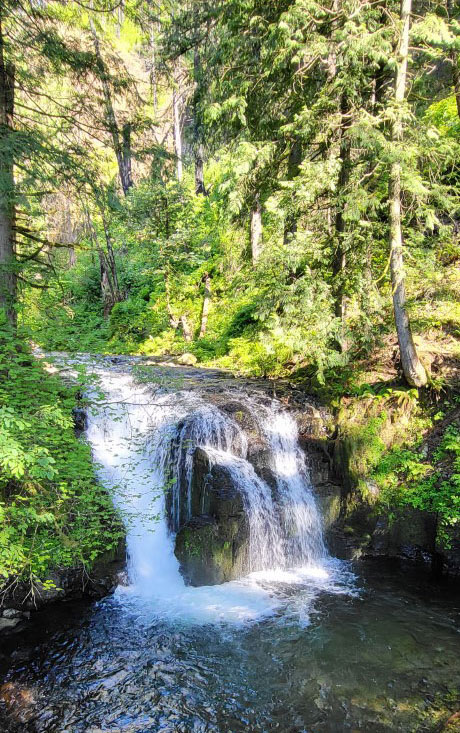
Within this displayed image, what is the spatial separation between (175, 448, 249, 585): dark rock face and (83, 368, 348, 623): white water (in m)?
0.17

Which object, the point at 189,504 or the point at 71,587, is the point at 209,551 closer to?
the point at 189,504

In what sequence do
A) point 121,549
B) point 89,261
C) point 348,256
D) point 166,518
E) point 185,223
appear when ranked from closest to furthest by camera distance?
point 121,549 < point 166,518 < point 348,256 < point 185,223 < point 89,261

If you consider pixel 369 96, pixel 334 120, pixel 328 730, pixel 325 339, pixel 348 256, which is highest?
pixel 369 96

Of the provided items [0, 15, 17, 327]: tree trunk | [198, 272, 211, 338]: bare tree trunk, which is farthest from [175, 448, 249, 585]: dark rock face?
[198, 272, 211, 338]: bare tree trunk

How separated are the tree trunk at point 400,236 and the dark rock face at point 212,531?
13.4 feet

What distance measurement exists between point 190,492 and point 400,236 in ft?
19.7

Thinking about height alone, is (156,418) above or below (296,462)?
above

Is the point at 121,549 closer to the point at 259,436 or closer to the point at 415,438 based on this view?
the point at 259,436

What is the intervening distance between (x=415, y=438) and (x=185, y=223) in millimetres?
10974

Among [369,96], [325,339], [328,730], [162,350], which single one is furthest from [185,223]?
[328,730]

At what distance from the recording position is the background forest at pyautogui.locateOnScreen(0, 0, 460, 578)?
19.9 feet

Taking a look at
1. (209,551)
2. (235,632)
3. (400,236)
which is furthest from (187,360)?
(235,632)

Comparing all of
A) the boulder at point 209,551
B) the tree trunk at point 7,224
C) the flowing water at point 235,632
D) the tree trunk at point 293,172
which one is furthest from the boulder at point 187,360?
the tree trunk at point 7,224

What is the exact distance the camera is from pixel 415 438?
8.43 metres
